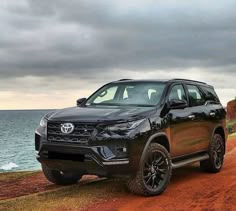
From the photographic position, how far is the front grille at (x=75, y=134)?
720cm

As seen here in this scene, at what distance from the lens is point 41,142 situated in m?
7.68

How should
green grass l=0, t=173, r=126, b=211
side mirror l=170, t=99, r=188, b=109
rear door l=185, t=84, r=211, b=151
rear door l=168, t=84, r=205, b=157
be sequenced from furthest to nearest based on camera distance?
rear door l=185, t=84, r=211, b=151, rear door l=168, t=84, r=205, b=157, side mirror l=170, t=99, r=188, b=109, green grass l=0, t=173, r=126, b=211

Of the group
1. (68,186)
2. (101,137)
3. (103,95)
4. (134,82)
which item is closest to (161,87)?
(134,82)

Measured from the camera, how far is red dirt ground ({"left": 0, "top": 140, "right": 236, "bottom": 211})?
7043mm

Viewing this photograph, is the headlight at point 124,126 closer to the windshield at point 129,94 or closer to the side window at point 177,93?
the windshield at point 129,94

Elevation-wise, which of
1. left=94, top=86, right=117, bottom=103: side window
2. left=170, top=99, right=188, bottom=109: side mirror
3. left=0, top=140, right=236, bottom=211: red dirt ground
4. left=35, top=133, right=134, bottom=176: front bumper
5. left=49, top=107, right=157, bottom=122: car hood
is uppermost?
left=94, top=86, right=117, bottom=103: side window

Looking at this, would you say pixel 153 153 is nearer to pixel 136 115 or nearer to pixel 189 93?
pixel 136 115

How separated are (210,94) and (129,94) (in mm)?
A: 2824

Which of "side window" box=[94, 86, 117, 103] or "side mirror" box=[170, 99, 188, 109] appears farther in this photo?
"side window" box=[94, 86, 117, 103]

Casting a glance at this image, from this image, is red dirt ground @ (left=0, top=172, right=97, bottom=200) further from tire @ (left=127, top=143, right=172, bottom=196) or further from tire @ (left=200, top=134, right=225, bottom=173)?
tire @ (left=200, top=134, right=225, bottom=173)

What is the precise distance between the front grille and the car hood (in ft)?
0.34

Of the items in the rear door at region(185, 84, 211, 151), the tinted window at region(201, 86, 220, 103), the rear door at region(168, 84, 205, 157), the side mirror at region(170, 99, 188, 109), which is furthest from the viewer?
the tinted window at region(201, 86, 220, 103)

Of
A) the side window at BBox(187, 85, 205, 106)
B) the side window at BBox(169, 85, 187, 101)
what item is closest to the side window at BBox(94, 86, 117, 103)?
the side window at BBox(169, 85, 187, 101)

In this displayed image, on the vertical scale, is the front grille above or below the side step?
above
